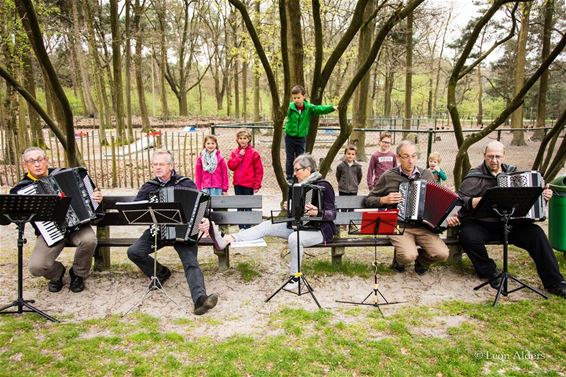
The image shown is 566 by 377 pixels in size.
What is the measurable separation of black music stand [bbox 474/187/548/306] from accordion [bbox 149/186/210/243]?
10.0ft

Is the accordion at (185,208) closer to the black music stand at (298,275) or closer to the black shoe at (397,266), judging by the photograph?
the black music stand at (298,275)

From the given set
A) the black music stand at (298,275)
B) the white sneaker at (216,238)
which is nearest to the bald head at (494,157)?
the black music stand at (298,275)

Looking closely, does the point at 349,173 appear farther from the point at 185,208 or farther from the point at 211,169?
the point at 185,208

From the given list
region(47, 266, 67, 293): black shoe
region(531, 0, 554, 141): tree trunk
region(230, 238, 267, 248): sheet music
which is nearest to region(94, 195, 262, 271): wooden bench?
region(230, 238, 267, 248): sheet music

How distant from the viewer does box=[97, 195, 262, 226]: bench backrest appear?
540 cm

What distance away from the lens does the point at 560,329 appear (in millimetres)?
4102

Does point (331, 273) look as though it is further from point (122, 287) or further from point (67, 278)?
point (67, 278)

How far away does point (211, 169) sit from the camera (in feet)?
23.6

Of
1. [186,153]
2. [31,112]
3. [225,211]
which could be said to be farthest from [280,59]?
[225,211]

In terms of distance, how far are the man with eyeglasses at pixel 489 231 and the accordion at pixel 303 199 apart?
190 cm

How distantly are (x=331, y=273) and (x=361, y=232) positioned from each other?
Result: 1017mm

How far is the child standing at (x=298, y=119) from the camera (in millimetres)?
6453

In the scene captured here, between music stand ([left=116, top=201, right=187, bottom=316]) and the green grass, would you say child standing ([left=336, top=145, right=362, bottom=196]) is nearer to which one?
the green grass

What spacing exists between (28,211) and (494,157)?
510 centimetres
